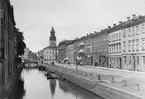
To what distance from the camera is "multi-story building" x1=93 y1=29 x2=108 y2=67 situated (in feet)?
222

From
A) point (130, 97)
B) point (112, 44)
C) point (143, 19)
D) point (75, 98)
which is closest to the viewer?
point (130, 97)

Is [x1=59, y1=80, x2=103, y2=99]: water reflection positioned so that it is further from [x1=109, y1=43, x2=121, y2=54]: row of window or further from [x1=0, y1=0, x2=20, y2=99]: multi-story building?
[x1=109, y1=43, x2=121, y2=54]: row of window

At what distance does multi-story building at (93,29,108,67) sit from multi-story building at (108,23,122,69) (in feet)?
11.3

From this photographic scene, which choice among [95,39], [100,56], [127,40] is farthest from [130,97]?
[95,39]

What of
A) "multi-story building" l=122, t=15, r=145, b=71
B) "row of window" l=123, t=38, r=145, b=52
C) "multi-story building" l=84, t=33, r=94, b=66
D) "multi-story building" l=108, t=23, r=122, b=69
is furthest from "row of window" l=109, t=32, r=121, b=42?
"multi-story building" l=84, t=33, r=94, b=66

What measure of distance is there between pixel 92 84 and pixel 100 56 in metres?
36.9

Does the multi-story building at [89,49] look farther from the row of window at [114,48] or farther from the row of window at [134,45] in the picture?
the row of window at [134,45]

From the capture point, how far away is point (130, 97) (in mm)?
21812

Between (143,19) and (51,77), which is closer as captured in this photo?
(143,19)

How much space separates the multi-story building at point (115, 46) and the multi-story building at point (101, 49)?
343cm

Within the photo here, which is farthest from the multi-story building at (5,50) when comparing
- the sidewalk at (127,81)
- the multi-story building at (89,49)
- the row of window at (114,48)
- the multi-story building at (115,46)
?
the multi-story building at (89,49)

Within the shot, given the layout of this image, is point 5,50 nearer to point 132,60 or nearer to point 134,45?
point 134,45

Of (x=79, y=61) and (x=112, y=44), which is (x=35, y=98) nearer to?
(x=112, y=44)

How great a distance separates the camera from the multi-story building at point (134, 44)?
1762 inches
